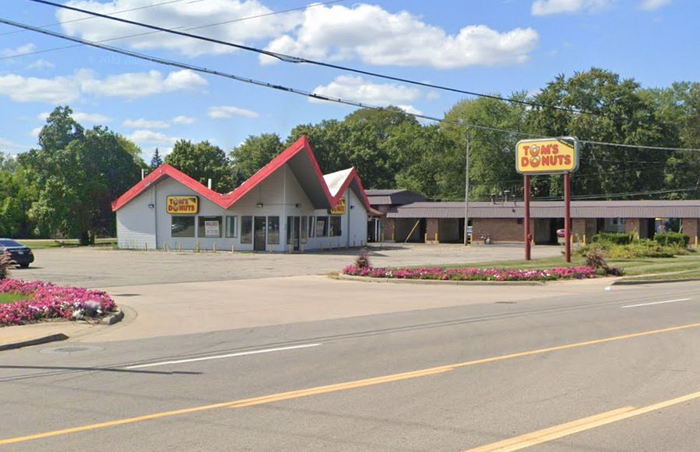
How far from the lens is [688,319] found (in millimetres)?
13305

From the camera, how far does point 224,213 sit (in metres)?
47.8

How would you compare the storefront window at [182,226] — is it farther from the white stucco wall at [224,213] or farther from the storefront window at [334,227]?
the storefront window at [334,227]

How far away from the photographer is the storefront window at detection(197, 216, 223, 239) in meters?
48.1

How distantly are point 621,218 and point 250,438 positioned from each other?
58.4 meters

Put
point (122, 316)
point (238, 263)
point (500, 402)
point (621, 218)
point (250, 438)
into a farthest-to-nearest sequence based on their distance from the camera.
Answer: point (621, 218)
point (238, 263)
point (122, 316)
point (500, 402)
point (250, 438)

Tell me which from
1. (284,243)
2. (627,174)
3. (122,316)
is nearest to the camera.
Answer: (122,316)

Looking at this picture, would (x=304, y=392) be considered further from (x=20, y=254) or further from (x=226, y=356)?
(x=20, y=254)

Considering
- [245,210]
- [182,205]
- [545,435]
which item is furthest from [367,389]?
[182,205]

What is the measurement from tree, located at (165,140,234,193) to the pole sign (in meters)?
52.9

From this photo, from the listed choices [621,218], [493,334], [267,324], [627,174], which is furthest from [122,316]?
[627,174]

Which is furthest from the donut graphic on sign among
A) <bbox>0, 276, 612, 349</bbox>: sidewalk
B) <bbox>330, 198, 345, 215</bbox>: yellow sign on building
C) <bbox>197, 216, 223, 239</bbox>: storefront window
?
<bbox>197, 216, 223, 239</bbox>: storefront window

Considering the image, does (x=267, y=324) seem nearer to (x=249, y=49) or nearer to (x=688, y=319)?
(x=249, y=49)

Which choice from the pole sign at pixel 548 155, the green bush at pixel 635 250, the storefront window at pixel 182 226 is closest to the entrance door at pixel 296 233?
the storefront window at pixel 182 226

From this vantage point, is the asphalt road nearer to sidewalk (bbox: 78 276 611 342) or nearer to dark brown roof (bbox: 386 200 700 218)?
sidewalk (bbox: 78 276 611 342)
